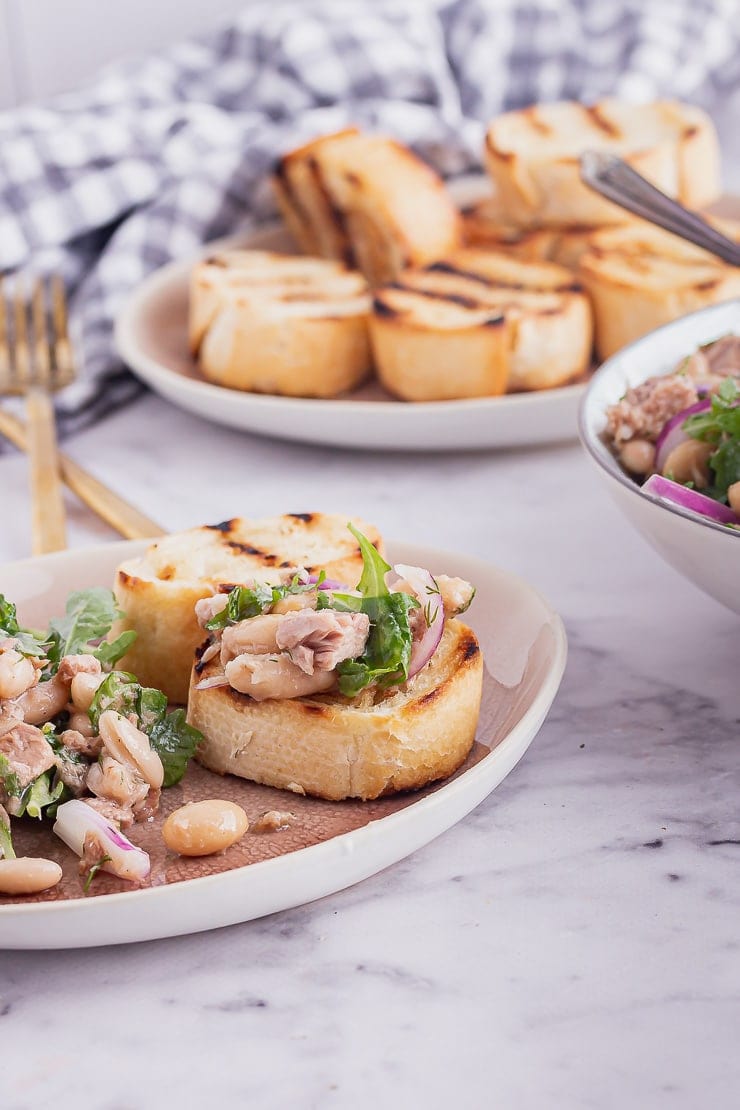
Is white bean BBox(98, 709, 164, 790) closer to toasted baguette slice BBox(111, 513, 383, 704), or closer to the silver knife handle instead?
toasted baguette slice BBox(111, 513, 383, 704)

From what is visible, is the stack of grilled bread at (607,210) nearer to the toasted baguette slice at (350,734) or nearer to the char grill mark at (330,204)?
the char grill mark at (330,204)

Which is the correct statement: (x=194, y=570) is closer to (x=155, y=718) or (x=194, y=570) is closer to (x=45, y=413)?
(x=155, y=718)

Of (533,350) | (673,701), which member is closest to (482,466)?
(533,350)

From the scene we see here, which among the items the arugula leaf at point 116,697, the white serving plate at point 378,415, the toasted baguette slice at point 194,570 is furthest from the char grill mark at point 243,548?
the white serving plate at point 378,415

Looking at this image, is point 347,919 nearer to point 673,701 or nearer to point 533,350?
point 673,701

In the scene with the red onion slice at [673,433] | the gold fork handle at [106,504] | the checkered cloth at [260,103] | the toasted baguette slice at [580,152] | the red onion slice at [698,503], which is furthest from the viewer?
the checkered cloth at [260,103]

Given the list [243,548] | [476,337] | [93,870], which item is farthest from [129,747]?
[476,337]
